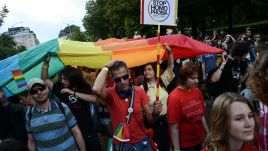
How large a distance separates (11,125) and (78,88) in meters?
0.98

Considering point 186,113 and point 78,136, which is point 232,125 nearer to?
point 186,113

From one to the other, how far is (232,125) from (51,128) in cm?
215

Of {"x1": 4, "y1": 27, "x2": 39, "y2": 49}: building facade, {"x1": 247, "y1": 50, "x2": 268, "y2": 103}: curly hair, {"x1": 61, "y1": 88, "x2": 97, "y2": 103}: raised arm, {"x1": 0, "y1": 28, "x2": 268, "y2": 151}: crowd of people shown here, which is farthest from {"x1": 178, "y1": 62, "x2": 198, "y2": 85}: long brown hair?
{"x1": 4, "y1": 27, "x2": 39, "y2": 49}: building facade

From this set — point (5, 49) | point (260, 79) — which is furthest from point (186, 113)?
point (5, 49)

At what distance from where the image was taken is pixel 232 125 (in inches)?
107

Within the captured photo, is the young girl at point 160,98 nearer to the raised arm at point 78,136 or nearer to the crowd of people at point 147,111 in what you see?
the crowd of people at point 147,111

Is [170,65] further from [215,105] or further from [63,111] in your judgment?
[215,105]

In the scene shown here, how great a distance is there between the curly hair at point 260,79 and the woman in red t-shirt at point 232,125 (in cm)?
30

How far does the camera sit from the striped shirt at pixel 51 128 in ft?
14.2

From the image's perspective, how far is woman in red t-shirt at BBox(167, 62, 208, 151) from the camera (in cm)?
450

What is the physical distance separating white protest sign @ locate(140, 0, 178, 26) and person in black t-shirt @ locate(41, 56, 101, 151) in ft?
3.86

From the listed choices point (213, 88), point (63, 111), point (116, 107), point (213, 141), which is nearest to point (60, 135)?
point (63, 111)

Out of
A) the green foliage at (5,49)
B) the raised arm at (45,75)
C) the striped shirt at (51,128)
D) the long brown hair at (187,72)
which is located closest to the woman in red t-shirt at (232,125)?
the long brown hair at (187,72)

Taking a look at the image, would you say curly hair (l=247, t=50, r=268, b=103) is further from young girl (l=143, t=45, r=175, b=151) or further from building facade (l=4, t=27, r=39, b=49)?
building facade (l=4, t=27, r=39, b=49)
